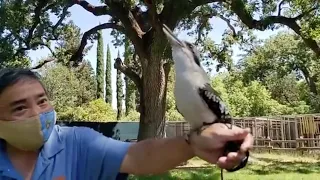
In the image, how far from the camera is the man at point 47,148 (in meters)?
1.39

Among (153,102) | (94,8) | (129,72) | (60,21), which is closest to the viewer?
(153,102)

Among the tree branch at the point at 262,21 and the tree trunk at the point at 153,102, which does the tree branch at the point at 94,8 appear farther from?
the tree branch at the point at 262,21

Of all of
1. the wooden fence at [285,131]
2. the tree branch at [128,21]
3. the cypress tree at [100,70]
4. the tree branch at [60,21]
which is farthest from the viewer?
the cypress tree at [100,70]

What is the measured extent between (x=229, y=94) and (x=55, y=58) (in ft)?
42.3

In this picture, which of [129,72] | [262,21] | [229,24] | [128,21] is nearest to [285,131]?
[229,24]

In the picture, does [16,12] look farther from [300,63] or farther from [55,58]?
[300,63]

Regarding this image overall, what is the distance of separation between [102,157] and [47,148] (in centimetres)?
19

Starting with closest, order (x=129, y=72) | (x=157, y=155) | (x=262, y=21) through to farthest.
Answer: (x=157, y=155)
(x=262, y=21)
(x=129, y=72)

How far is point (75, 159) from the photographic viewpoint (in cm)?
146

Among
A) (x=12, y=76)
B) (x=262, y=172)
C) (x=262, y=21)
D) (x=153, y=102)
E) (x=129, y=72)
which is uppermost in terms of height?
(x=262, y=21)

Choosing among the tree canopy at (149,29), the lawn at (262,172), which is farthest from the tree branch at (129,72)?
the lawn at (262,172)

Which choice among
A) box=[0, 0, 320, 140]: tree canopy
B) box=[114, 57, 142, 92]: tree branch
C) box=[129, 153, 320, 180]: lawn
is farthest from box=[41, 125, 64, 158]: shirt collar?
box=[114, 57, 142, 92]: tree branch

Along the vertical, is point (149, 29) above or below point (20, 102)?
above

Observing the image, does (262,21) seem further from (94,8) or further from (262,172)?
(94,8)
